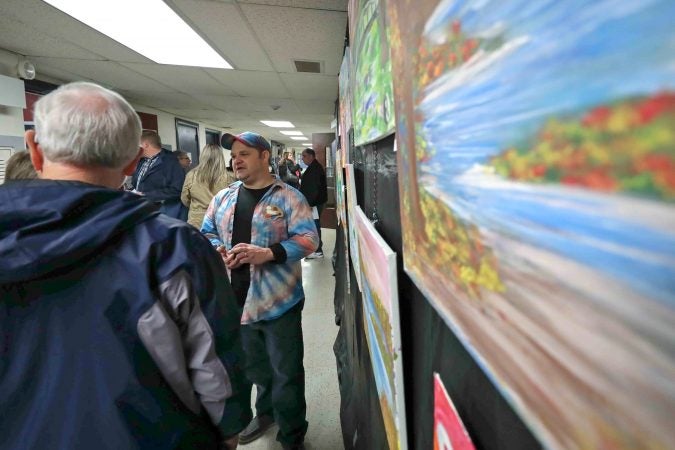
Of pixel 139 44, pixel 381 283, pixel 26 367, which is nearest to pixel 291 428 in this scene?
pixel 26 367

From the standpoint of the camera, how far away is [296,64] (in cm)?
396

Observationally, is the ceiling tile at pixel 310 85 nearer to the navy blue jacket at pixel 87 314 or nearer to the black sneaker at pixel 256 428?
the black sneaker at pixel 256 428

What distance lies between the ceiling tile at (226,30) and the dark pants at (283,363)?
213cm

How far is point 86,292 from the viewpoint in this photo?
75 cm

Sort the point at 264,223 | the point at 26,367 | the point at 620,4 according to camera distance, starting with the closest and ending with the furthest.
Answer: the point at 620,4 → the point at 26,367 → the point at 264,223

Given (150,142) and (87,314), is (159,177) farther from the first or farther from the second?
(87,314)

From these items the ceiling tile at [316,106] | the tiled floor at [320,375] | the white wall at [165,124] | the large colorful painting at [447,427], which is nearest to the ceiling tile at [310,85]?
the ceiling tile at [316,106]

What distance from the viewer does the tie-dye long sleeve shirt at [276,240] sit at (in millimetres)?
1598

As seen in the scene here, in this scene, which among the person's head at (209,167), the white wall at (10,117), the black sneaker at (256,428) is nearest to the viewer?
the black sneaker at (256,428)

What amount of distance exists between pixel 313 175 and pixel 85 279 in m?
4.16

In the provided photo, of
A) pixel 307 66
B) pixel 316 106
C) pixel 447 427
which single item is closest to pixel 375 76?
pixel 447 427

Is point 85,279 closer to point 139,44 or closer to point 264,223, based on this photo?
point 264,223

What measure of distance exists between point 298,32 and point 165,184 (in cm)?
168

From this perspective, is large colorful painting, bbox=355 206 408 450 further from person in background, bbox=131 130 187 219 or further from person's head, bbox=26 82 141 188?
person in background, bbox=131 130 187 219
